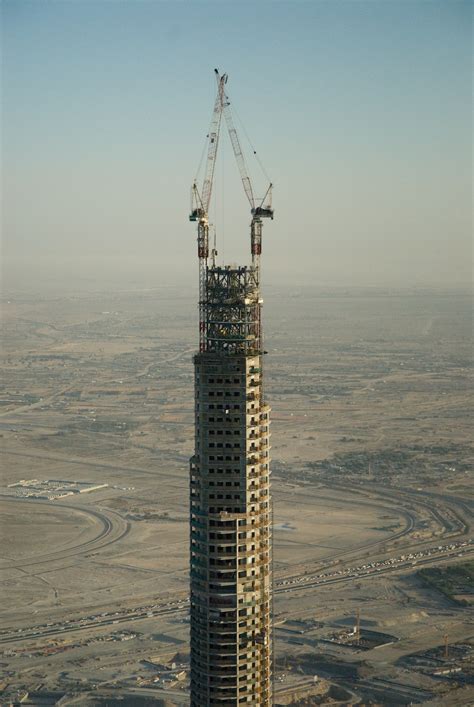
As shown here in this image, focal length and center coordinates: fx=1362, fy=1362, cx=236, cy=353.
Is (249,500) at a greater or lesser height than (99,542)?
greater

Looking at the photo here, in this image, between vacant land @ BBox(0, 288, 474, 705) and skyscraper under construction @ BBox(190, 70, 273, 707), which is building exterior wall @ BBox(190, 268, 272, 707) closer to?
skyscraper under construction @ BBox(190, 70, 273, 707)

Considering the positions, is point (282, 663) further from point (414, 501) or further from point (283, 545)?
point (414, 501)

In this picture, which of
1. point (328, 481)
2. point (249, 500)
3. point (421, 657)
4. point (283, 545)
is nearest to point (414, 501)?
point (328, 481)

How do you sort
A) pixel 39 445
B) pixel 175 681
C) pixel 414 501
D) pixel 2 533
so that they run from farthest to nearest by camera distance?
pixel 39 445
pixel 414 501
pixel 2 533
pixel 175 681

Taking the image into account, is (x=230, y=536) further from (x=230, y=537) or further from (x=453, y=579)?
(x=453, y=579)

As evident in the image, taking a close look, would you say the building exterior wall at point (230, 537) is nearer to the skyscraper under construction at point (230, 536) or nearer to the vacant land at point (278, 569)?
the skyscraper under construction at point (230, 536)

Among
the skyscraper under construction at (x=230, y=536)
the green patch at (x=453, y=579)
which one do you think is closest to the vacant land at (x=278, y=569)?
the green patch at (x=453, y=579)
